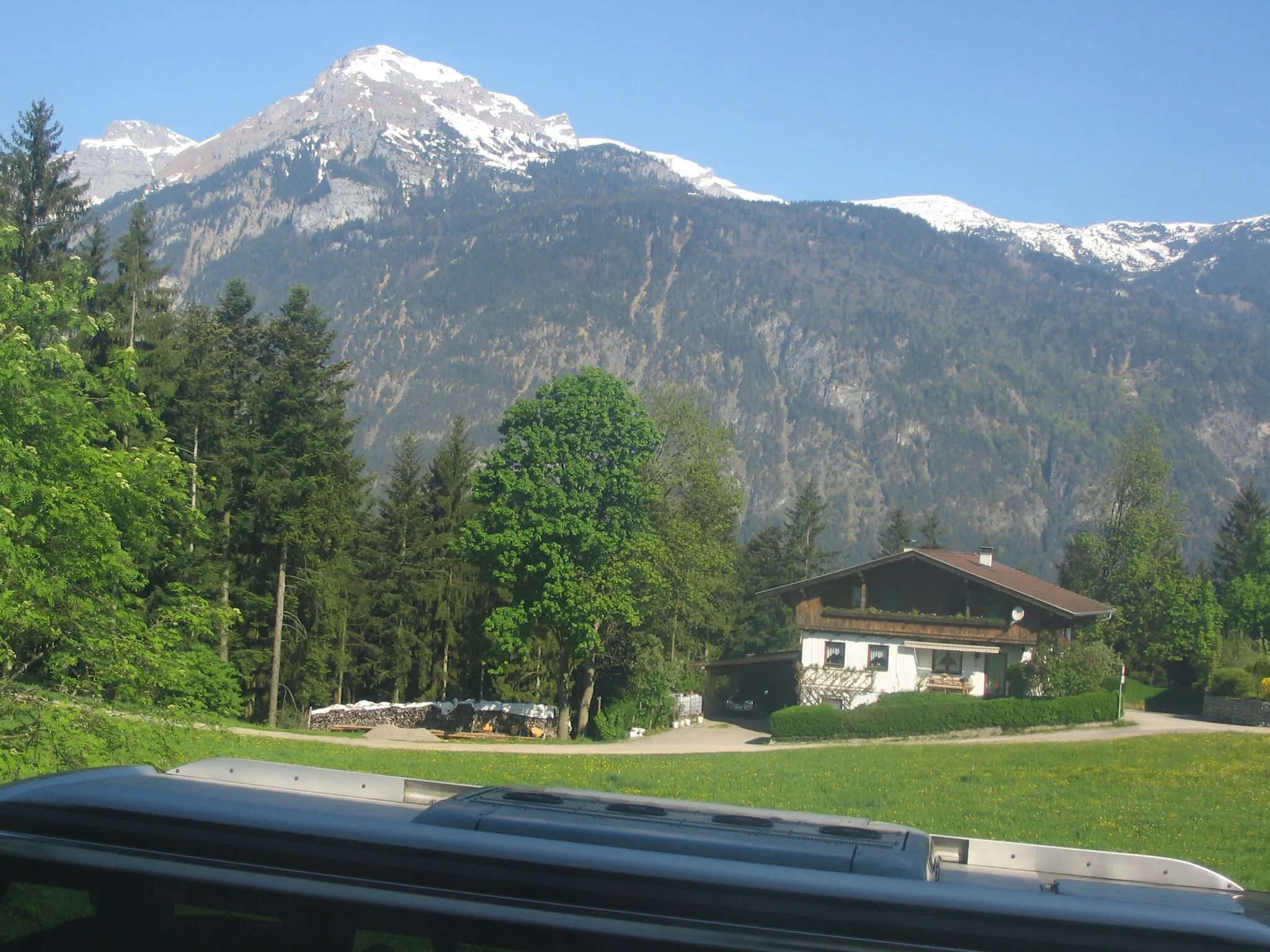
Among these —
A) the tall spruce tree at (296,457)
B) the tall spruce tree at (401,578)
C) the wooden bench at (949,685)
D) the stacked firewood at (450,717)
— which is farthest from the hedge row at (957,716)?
the tall spruce tree at (296,457)

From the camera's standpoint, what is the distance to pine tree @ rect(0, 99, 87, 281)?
43031 millimetres

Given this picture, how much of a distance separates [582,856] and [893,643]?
4820 centimetres

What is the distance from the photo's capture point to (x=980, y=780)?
2341cm

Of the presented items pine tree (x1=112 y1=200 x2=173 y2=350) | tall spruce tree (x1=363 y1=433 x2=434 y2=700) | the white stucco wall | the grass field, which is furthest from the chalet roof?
pine tree (x1=112 y1=200 x2=173 y2=350)

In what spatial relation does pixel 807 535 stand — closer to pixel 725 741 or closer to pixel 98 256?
pixel 725 741

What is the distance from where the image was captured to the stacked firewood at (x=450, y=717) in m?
44.1

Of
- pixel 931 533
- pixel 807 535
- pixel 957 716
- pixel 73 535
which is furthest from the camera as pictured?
pixel 807 535

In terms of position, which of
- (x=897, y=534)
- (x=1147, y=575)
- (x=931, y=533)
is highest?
(x=931, y=533)

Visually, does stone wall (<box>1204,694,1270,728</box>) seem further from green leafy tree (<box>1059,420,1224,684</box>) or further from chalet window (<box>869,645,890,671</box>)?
green leafy tree (<box>1059,420,1224,684</box>)

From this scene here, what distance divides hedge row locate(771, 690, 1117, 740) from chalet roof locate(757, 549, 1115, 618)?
922 cm

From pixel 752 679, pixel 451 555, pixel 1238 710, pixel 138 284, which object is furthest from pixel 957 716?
pixel 138 284

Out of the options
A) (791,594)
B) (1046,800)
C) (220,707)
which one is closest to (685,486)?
(791,594)

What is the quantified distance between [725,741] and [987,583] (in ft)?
48.2

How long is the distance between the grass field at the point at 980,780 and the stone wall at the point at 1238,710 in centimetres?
899
